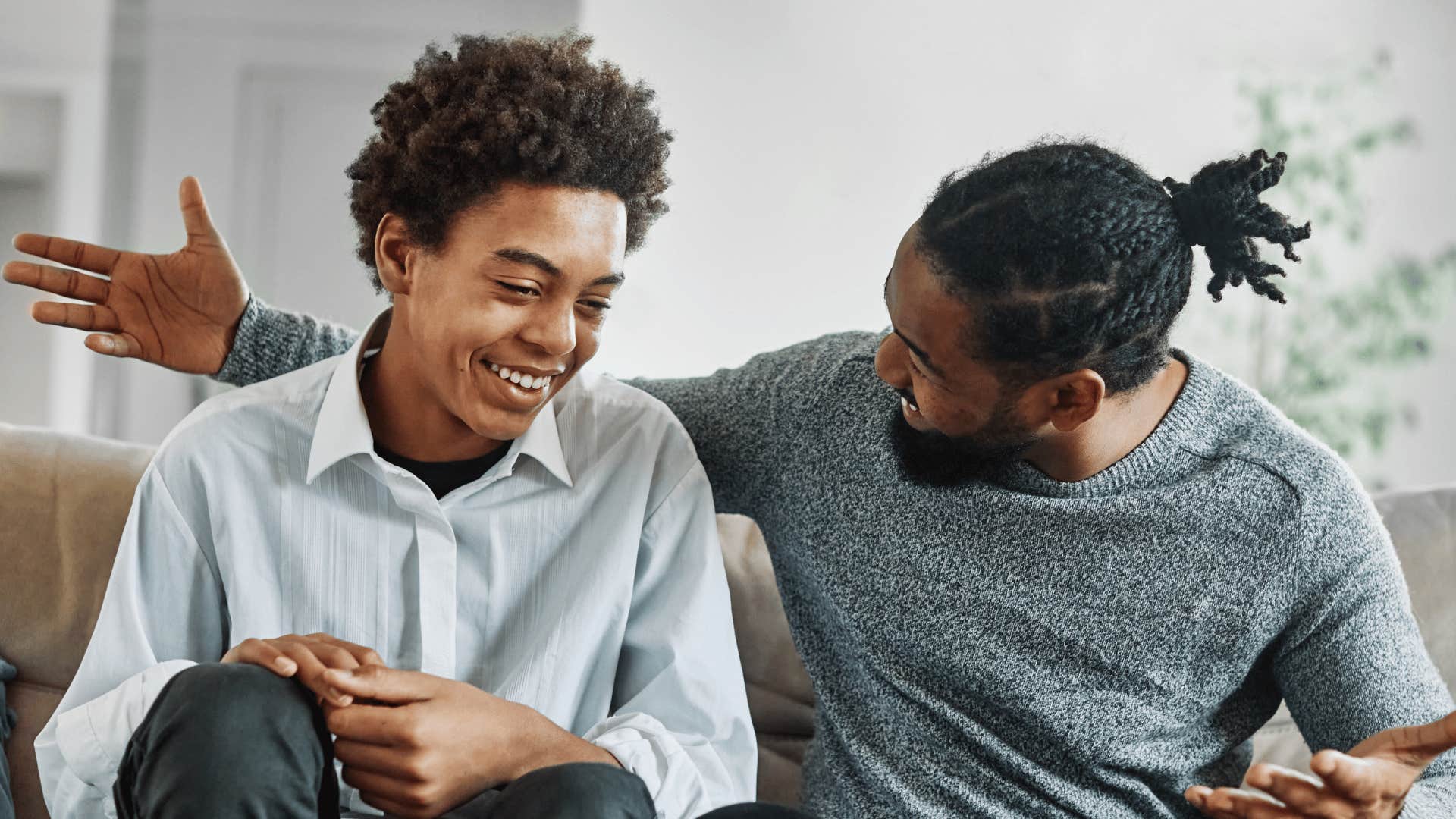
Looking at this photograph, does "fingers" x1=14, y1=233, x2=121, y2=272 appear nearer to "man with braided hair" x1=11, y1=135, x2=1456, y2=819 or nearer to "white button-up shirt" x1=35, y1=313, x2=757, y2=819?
"man with braided hair" x1=11, y1=135, x2=1456, y2=819

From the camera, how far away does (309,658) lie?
3.21 ft

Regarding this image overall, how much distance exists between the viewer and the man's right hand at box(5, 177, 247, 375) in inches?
55.7

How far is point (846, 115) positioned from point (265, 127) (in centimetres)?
148

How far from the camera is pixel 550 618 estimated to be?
1.25 m

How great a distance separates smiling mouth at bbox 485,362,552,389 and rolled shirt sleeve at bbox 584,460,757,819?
195mm

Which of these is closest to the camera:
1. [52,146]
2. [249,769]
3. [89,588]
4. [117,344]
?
[249,769]

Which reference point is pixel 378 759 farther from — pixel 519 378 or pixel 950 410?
pixel 950 410

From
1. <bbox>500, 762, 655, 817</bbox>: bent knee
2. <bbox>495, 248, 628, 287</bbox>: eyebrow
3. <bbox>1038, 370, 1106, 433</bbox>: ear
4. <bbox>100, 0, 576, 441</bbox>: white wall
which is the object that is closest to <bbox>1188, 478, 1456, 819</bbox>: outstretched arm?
<bbox>1038, 370, 1106, 433</bbox>: ear

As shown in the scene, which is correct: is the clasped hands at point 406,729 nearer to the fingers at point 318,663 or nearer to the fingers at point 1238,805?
the fingers at point 318,663

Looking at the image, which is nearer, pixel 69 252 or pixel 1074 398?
pixel 1074 398

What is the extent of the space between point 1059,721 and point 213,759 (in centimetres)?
79

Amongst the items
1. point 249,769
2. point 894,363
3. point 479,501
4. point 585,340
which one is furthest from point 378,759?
point 894,363

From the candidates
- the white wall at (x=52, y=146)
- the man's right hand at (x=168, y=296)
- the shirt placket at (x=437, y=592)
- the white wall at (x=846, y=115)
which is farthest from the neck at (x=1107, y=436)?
the white wall at (x=52, y=146)

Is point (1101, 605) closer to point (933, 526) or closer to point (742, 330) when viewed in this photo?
point (933, 526)
